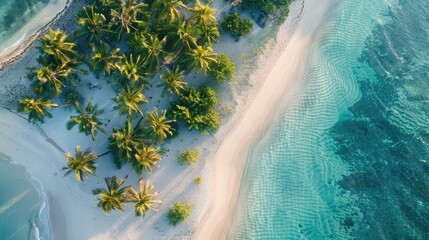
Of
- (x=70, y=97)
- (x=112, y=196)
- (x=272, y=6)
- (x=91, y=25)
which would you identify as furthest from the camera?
(x=272, y=6)

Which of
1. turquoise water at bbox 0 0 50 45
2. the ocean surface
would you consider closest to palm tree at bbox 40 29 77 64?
turquoise water at bbox 0 0 50 45

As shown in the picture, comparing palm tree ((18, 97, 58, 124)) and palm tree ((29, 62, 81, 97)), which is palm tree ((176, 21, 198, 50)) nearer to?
palm tree ((29, 62, 81, 97))

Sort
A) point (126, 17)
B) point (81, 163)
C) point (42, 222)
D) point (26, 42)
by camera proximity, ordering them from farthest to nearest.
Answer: point (26, 42) < point (42, 222) < point (126, 17) < point (81, 163)

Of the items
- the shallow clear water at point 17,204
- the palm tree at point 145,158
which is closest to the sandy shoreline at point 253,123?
the palm tree at point 145,158

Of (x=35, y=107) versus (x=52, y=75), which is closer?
(x=52, y=75)

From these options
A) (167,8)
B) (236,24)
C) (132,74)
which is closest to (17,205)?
(132,74)

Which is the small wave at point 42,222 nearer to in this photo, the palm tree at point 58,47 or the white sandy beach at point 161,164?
the white sandy beach at point 161,164

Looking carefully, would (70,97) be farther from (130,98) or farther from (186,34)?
(186,34)

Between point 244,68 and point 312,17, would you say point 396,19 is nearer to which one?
point 312,17
